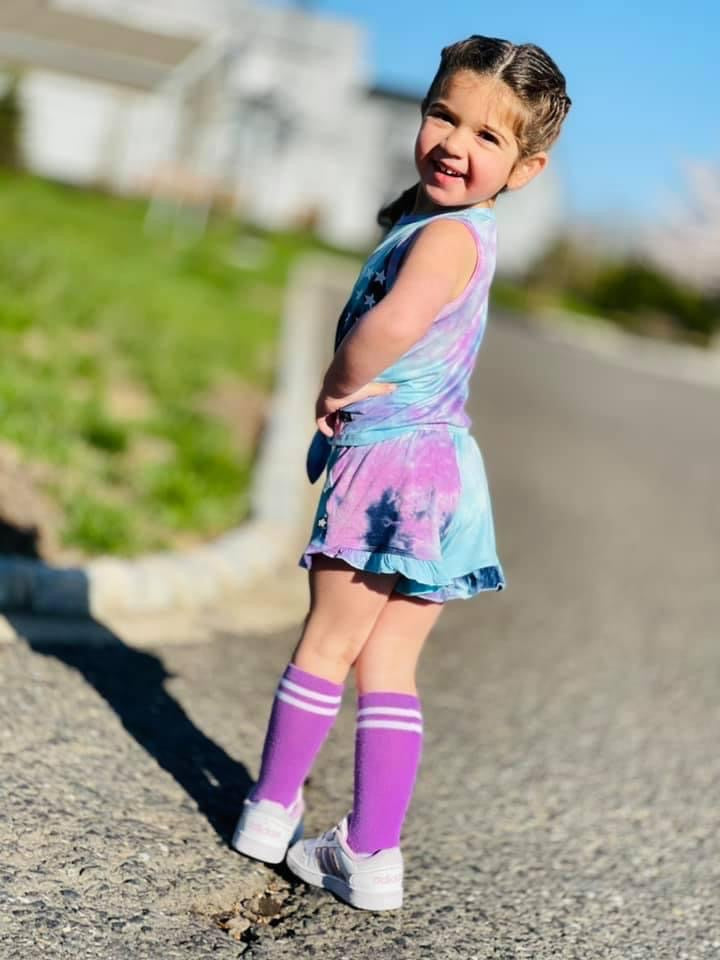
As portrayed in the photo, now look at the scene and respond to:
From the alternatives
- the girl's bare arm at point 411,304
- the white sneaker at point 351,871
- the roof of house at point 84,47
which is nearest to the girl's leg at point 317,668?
the white sneaker at point 351,871

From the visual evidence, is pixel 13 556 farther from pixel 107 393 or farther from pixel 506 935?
pixel 107 393

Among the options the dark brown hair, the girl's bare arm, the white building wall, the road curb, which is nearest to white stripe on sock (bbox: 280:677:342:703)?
the girl's bare arm

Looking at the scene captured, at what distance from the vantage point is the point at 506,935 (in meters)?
2.58

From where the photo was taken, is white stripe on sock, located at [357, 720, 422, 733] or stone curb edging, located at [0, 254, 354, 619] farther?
stone curb edging, located at [0, 254, 354, 619]

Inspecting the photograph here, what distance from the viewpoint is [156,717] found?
334 cm

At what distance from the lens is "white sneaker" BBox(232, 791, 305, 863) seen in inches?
104

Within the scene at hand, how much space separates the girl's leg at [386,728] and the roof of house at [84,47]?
24457 millimetres

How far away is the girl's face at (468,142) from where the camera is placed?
243 cm

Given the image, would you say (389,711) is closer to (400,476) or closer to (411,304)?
(400,476)

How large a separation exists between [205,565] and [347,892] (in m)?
2.18

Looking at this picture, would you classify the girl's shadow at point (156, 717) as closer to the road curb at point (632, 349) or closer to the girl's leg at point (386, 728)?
the girl's leg at point (386, 728)

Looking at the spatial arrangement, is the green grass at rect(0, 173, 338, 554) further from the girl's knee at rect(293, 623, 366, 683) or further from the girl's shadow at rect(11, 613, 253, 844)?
the girl's knee at rect(293, 623, 366, 683)

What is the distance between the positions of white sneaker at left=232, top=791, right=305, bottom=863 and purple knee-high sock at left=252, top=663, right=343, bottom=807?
0.02m

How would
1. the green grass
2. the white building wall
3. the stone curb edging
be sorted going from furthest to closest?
the white building wall < the green grass < the stone curb edging
